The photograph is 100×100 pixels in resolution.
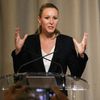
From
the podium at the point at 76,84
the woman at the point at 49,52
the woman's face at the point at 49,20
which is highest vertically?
the woman's face at the point at 49,20

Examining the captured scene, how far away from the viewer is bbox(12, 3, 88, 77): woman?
1589 mm

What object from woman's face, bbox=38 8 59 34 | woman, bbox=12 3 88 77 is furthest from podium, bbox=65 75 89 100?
woman's face, bbox=38 8 59 34

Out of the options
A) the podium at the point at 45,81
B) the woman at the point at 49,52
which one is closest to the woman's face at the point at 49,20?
the woman at the point at 49,52

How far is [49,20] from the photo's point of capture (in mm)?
1674

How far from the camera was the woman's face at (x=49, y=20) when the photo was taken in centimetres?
165

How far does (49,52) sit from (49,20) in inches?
7.7

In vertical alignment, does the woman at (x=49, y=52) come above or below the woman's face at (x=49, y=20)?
below

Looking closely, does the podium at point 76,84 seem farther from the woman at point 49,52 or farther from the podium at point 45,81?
the woman at point 49,52

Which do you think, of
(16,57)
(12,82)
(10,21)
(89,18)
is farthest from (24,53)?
(89,18)

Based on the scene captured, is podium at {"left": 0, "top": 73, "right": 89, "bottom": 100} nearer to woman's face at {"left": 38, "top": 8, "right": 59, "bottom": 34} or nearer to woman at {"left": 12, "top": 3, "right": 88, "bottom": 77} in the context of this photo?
woman at {"left": 12, "top": 3, "right": 88, "bottom": 77}

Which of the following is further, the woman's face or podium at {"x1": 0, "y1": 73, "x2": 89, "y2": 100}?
the woman's face

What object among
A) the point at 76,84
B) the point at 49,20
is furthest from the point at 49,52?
the point at 76,84

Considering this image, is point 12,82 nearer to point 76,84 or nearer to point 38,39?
point 76,84

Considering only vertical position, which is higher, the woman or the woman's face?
the woman's face
